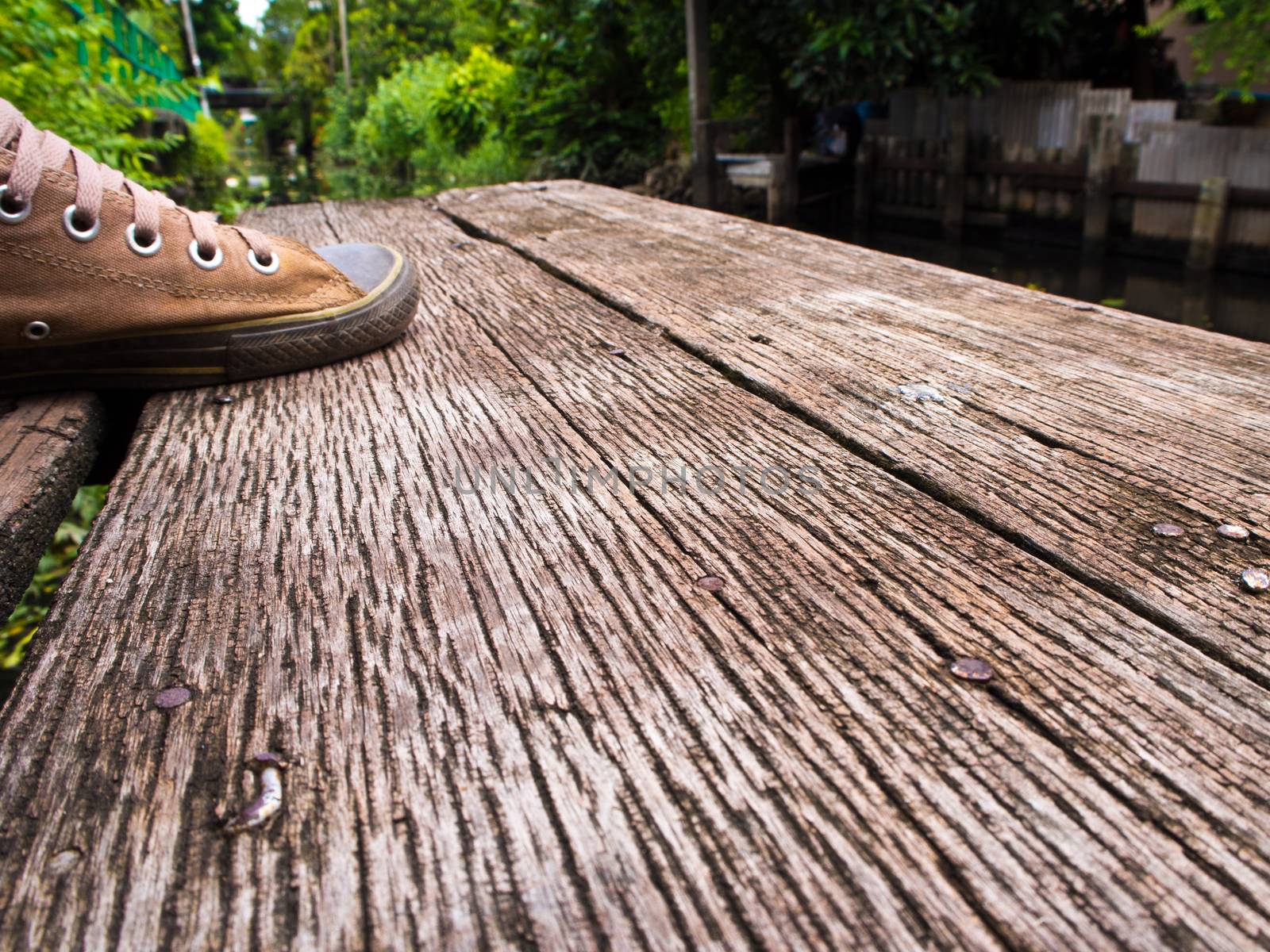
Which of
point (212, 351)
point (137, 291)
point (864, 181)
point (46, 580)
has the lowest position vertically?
point (46, 580)

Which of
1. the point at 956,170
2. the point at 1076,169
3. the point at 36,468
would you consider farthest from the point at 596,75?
the point at 36,468

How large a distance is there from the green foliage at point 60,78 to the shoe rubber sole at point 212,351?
5.69 feet

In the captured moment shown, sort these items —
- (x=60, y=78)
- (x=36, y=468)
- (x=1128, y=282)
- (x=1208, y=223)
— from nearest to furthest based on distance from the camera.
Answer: (x=36, y=468)
(x=60, y=78)
(x=1208, y=223)
(x=1128, y=282)

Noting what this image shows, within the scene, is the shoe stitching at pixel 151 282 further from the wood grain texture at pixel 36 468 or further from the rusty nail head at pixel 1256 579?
the rusty nail head at pixel 1256 579

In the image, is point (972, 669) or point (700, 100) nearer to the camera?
point (972, 669)

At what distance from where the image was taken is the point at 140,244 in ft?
4.33

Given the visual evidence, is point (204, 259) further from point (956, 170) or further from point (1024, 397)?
point (956, 170)

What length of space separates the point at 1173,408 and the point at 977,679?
711mm

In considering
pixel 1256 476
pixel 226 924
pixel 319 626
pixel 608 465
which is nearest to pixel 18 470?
pixel 319 626

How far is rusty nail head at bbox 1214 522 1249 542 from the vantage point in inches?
35.0

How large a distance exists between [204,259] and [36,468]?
0.44 meters

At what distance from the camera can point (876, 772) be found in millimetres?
608

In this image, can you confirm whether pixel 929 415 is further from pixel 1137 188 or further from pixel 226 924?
pixel 1137 188

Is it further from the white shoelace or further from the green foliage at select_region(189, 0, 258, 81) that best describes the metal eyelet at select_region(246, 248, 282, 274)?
the green foliage at select_region(189, 0, 258, 81)
